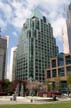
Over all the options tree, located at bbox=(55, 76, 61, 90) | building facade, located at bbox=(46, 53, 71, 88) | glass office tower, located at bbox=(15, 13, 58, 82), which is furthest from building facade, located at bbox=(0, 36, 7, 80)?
tree, located at bbox=(55, 76, 61, 90)

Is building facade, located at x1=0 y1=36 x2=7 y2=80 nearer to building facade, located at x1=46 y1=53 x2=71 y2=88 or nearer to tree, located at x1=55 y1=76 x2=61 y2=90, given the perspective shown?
building facade, located at x1=46 y1=53 x2=71 y2=88

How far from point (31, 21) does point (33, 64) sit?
41970 millimetres

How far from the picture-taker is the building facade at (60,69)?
111 m

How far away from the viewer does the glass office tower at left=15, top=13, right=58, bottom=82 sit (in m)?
169

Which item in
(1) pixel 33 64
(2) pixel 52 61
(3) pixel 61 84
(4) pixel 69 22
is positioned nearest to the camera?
(3) pixel 61 84

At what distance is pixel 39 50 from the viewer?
583 feet

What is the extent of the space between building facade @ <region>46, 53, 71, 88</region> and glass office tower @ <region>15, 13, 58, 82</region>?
154 ft

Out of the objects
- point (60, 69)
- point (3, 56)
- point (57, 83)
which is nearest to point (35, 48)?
point (3, 56)

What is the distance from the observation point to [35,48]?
17462cm

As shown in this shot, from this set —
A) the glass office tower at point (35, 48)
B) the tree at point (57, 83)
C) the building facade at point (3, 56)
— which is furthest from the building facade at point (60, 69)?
the building facade at point (3, 56)

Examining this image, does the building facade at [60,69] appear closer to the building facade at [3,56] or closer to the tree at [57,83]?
the tree at [57,83]

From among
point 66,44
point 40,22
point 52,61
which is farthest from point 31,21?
point 52,61

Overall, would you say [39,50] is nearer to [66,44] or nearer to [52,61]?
[66,44]

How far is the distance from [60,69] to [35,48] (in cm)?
6238
